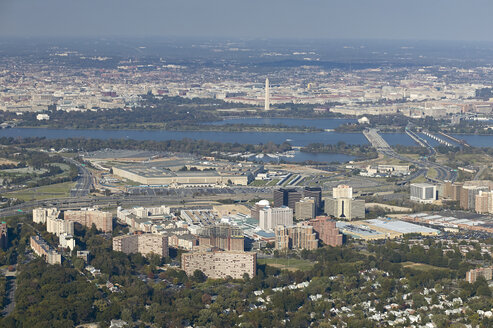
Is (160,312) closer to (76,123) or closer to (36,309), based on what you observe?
(36,309)

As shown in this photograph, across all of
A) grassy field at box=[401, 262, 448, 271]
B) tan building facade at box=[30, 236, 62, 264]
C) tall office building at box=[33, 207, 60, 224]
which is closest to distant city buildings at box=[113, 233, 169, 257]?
tan building facade at box=[30, 236, 62, 264]

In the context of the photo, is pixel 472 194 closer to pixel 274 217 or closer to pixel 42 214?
pixel 274 217

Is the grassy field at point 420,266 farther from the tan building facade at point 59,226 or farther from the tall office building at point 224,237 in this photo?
the tan building facade at point 59,226

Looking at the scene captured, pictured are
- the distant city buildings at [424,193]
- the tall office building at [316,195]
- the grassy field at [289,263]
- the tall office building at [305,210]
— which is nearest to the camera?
the grassy field at [289,263]

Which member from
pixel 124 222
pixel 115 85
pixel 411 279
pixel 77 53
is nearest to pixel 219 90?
pixel 115 85

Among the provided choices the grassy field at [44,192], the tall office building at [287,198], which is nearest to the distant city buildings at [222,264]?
the tall office building at [287,198]

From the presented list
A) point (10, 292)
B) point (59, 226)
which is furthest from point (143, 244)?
point (10, 292)
